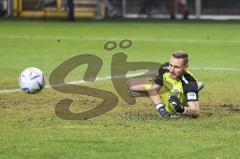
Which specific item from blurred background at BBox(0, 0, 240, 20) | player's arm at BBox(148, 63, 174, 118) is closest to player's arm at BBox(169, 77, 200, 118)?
player's arm at BBox(148, 63, 174, 118)

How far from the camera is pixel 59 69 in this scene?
55.2 ft

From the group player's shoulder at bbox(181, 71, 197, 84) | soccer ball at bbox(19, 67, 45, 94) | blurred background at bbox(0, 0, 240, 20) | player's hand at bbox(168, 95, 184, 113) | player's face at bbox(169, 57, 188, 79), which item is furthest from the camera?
blurred background at bbox(0, 0, 240, 20)

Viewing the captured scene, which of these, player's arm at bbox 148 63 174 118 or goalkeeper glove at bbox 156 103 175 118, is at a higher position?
player's arm at bbox 148 63 174 118

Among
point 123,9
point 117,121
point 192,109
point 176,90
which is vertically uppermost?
point 176,90

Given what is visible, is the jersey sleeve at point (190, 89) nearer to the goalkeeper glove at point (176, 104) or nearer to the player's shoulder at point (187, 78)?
the player's shoulder at point (187, 78)

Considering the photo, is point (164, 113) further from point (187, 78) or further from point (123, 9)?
point (123, 9)

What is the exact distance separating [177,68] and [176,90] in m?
0.31

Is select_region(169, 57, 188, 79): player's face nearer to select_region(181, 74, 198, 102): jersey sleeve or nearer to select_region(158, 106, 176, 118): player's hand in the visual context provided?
select_region(181, 74, 198, 102): jersey sleeve

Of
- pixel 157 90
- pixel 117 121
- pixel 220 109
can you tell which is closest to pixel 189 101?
pixel 157 90

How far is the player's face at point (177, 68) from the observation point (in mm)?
10047

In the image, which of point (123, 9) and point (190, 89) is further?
point (123, 9)

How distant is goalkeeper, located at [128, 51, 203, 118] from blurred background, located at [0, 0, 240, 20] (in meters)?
28.8

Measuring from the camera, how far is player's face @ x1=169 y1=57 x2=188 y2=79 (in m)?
10.0

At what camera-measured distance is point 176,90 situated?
10227mm
